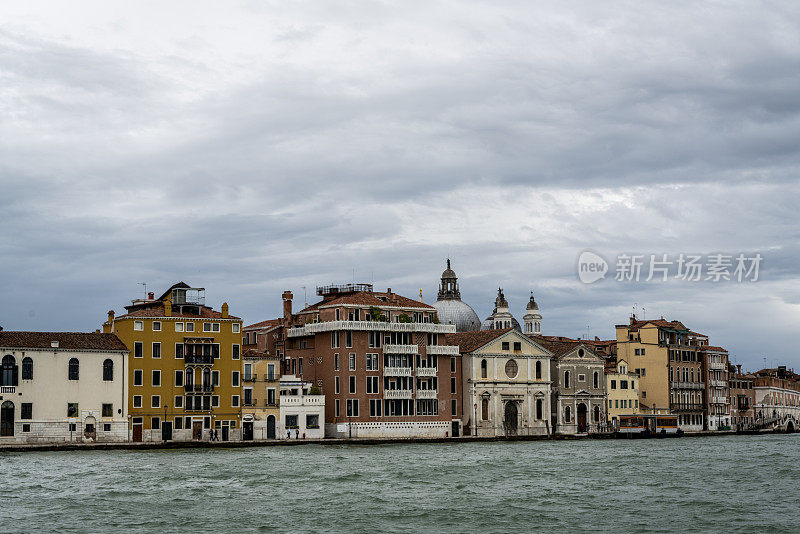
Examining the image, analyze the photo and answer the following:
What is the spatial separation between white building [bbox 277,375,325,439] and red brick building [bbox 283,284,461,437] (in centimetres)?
169

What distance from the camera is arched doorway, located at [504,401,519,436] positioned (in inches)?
3775

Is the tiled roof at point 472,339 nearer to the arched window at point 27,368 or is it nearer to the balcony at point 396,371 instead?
Answer: the balcony at point 396,371

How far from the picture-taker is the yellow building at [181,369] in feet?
248

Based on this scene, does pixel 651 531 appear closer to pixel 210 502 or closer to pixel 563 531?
pixel 563 531

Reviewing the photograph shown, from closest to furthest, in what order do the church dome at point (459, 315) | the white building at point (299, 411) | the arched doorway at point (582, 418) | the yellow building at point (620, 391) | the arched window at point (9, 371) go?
1. the arched window at point (9, 371)
2. the white building at point (299, 411)
3. the arched doorway at point (582, 418)
4. the yellow building at point (620, 391)
5. the church dome at point (459, 315)

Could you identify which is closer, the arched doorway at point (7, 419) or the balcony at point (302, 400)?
the arched doorway at point (7, 419)

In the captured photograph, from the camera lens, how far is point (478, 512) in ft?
132

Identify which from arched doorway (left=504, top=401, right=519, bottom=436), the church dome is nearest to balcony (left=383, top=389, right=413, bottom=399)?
arched doorway (left=504, top=401, right=519, bottom=436)

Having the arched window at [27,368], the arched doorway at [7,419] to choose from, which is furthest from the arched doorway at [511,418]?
the arched doorway at [7,419]

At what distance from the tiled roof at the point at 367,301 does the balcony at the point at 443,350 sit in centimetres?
337

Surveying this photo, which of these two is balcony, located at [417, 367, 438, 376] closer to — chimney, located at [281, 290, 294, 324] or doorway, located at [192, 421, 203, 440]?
chimney, located at [281, 290, 294, 324]

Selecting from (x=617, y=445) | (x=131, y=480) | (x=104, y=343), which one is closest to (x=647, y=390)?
(x=617, y=445)

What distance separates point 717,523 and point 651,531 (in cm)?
302

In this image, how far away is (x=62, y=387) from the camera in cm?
7256
